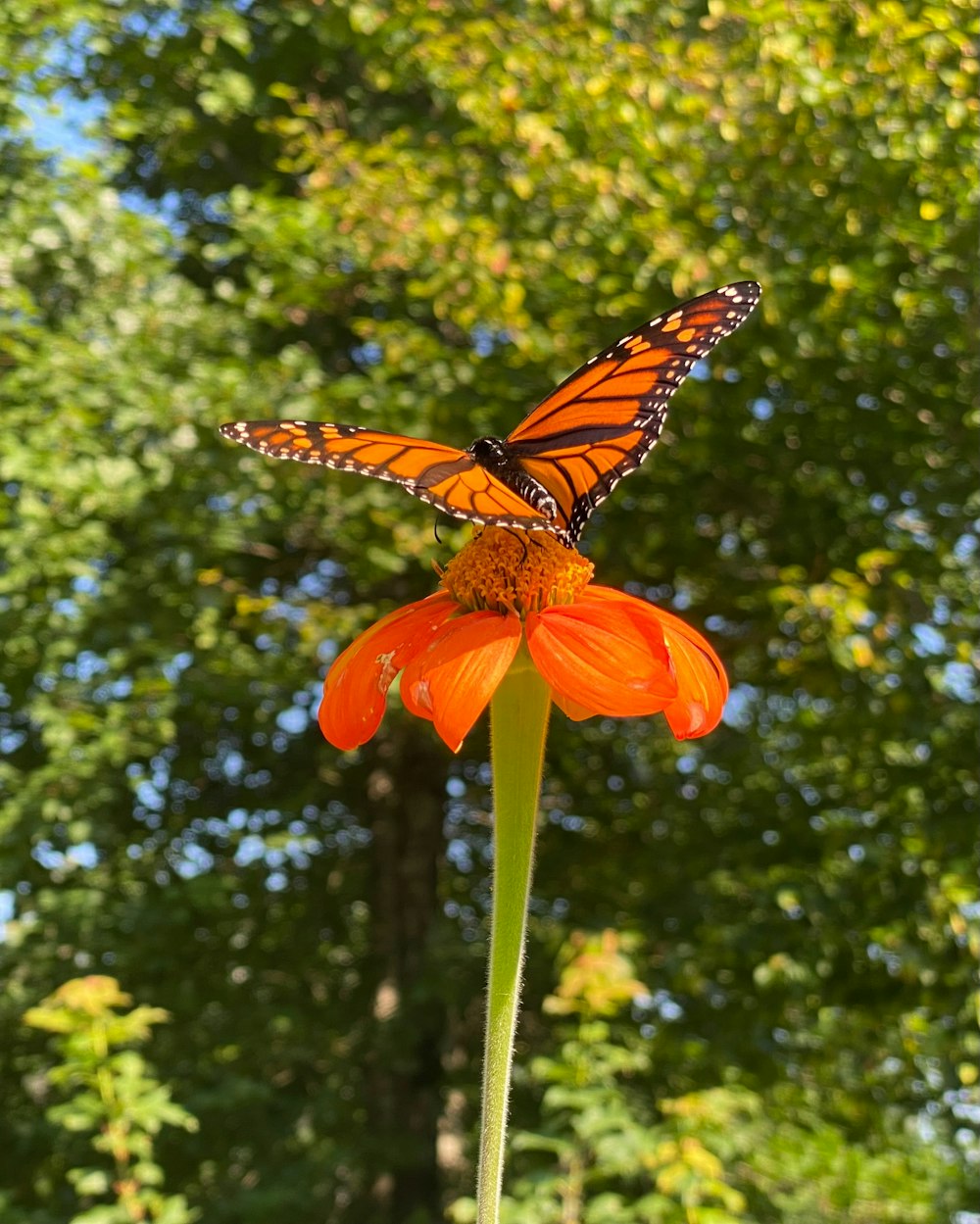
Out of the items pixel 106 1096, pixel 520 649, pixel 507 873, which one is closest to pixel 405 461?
pixel 520 649

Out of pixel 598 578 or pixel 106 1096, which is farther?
pixel 598 578

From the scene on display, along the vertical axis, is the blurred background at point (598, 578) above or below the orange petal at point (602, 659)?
below

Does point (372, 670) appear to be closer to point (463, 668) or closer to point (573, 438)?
point (463, 668)

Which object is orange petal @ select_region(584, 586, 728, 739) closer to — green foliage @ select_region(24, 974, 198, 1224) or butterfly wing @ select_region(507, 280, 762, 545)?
butterfly wing @ select_region(507, 280, 762, 545)

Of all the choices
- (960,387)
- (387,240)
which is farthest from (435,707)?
(387,240)

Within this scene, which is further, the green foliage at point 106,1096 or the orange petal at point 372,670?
the green foliage at point 106,1096

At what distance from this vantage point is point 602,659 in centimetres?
75

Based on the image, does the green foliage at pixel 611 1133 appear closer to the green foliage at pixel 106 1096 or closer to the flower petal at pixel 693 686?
the green foliage at pixel 106 1096

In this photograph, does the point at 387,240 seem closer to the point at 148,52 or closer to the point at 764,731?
the point at 148,52

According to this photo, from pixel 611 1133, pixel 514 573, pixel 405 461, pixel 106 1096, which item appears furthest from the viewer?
pixel 611 1133

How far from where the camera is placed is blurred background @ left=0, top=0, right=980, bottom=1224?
3.07 metres

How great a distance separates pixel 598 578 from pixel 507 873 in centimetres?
305

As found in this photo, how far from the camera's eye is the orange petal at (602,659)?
722 millimetres

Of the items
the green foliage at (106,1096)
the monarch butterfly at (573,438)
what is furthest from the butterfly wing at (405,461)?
the green foliage at (106,1096)
